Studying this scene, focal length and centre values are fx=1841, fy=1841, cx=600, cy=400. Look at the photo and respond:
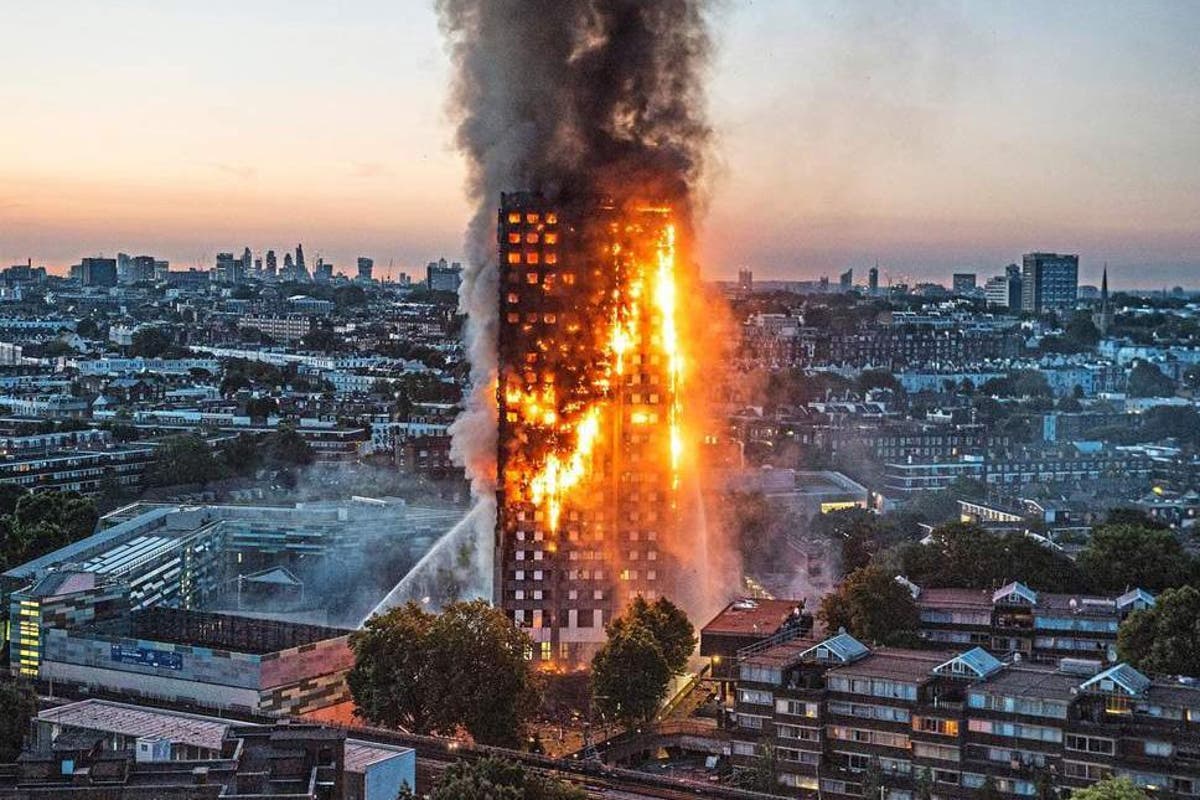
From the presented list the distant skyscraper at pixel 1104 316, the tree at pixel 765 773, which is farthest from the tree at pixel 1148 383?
the tree at pixel 765 773

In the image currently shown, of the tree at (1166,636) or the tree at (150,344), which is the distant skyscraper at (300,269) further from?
the tree at (1166,636)

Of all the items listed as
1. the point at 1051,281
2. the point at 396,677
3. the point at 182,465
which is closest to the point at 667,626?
the point at 396,677

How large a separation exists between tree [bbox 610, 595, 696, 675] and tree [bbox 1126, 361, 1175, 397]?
2291 inches

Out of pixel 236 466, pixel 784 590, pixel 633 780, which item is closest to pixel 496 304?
pixel 784 590

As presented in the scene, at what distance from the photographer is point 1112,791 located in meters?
20.4

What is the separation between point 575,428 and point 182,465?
2469cm

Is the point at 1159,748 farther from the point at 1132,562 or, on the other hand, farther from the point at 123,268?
the point at 123,268

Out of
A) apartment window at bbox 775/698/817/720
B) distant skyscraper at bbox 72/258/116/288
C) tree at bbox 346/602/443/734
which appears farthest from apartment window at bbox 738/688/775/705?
distant skyscraper at bbox 72/258/116/288

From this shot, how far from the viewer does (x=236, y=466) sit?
57875 millimetres

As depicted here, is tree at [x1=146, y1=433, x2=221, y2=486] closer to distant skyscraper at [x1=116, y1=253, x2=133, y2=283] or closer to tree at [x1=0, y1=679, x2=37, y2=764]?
tree at [x1=0, y1=679, x2=37, y2=764]

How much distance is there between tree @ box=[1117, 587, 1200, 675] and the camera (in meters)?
27.1

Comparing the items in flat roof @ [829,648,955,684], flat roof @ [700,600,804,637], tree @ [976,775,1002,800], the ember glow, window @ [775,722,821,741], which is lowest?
tree @ [976,775,1002,800]

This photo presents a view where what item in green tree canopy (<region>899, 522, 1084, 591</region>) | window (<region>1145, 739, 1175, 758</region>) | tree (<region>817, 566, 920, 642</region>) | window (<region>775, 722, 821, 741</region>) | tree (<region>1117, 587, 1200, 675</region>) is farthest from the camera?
green tree canopy (<region>899, 522, 1084, 591</region>)

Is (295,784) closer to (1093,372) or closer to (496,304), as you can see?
(496,304)
